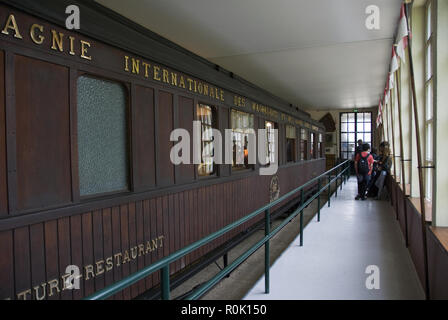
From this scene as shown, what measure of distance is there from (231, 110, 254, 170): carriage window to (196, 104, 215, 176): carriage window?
0.69m

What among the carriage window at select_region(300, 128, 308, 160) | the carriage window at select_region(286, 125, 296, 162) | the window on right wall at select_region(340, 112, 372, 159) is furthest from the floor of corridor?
the window on right wall at select_region(340, 112, 372, 159)

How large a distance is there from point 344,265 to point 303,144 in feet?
23.0

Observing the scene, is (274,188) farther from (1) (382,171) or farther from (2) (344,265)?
(2) (344,265)

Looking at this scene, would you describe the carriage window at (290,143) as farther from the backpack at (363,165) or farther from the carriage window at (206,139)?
the carriage window at (206,139)

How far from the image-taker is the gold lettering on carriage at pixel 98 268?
2.03 m

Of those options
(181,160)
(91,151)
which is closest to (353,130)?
(181,160)

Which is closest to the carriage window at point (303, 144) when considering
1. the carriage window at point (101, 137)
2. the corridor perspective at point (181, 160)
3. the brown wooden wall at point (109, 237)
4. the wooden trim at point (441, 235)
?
the corridor perspective at point (181, 160)

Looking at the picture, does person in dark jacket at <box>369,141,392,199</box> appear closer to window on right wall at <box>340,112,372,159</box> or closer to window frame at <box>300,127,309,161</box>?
window frame at <box>300,127,309,161</box>

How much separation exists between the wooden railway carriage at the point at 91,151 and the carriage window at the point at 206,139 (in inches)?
1.4

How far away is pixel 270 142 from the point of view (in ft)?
22.5

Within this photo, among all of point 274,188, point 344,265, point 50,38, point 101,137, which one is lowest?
point 344,265

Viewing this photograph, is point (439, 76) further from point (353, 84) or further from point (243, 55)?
point (353, 84)

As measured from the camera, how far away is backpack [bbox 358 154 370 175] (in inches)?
308
